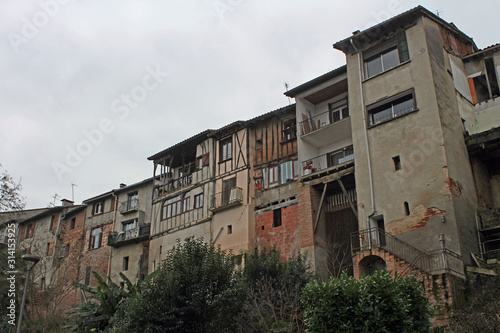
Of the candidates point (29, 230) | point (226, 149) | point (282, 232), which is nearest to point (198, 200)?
point (226, 149)

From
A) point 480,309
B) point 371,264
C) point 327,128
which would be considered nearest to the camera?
point 480,309

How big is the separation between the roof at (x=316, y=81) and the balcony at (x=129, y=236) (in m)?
16.1

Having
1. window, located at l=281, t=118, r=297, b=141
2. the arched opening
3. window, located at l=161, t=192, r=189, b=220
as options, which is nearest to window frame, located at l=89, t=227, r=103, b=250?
window, located at l=161, t=192, r=189, b=220

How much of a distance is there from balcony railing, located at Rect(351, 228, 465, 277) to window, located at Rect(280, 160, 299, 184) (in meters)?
6.72

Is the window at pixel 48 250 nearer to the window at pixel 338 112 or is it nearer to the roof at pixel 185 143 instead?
the roof at pixel 185 143

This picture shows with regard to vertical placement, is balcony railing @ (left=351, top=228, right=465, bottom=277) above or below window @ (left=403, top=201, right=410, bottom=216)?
below

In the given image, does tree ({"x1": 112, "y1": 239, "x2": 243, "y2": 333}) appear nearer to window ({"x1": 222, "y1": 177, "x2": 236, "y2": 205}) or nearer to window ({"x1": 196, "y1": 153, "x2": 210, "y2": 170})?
window ({"x1": 222, "y1": 177, "x2": 236, "y2": 205})

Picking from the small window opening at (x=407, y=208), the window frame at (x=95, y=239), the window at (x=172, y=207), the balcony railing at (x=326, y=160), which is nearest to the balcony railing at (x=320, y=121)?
the balcony railing at (x=326, y=160)

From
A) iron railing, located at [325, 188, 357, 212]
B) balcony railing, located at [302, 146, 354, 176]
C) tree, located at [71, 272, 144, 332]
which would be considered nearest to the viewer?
tree, located at [71, 272, 144, 332]

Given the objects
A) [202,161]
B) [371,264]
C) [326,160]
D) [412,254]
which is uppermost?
[202,161]

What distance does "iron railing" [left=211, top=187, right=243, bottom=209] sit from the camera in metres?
31.8

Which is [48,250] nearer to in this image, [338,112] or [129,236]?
[129,236]

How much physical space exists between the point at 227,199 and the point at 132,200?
1198 cm

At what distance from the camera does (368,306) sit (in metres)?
13.6
